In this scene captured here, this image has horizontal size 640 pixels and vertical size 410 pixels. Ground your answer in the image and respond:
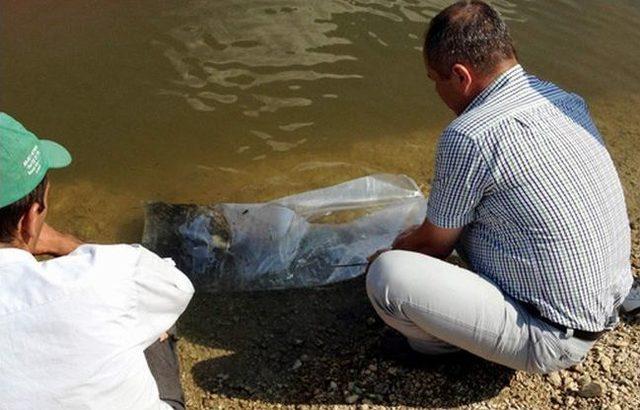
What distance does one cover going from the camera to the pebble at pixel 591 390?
294cm

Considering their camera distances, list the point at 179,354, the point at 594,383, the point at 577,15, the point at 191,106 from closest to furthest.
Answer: the point at 594,383, the point at 179,354, the point at 191,106, the point at 577,15

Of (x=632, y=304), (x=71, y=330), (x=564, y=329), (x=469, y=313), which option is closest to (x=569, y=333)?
(x=564, y=329)

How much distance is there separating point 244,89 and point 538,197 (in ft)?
10.6

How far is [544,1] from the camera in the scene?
712 centimetres

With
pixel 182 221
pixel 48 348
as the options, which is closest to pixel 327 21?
pixel 182 221

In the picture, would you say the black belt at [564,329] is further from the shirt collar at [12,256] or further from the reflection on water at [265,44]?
the reflection on water at [265,44]

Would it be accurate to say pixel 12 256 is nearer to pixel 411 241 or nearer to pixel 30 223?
pixel 30 223

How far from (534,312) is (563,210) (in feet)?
1.40

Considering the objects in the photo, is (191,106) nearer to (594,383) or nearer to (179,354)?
(179,354)

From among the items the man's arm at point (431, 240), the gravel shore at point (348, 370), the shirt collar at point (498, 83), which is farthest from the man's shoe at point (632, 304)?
the shirt collar at point (498, 83)

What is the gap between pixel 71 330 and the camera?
1.69m

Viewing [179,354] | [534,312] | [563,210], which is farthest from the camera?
[179,354]

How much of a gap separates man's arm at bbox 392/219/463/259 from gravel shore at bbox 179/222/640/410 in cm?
45

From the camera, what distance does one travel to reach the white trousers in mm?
2697
